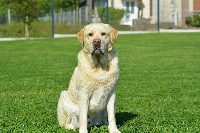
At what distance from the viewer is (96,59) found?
5.70 m

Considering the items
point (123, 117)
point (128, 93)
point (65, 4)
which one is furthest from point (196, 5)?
point (123, 117)

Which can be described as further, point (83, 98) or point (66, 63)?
point (66, 63)

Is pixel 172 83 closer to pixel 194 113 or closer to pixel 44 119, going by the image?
pixel 194 113

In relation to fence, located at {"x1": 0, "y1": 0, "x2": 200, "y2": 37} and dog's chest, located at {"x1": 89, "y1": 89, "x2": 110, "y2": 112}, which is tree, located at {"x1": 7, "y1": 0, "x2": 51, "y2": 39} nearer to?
fence, located at {"x1": 0, "y1": 0, "x2": 200, "y2": 37}

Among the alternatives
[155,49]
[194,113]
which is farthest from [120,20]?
[194,113]

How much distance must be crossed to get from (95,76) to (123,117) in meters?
1.49

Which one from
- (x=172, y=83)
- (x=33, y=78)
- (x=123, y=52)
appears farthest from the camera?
(x=123, y=52)

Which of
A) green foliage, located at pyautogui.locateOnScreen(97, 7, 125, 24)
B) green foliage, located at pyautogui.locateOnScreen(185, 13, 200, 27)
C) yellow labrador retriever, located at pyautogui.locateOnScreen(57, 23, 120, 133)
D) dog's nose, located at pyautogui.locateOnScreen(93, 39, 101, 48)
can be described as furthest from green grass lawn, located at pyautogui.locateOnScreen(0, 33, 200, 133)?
green foliage, located at pyautogui.locateOnScreen(185, 13, 200, 27)

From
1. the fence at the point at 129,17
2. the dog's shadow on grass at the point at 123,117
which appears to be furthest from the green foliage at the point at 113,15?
the dog's shadow on grass at the point at 123,117

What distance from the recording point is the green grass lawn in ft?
21.2

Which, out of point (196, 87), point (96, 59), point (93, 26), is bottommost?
point (196, 87)

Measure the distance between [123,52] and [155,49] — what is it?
209cm

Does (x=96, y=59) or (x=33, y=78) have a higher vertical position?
(x=96, y=59)

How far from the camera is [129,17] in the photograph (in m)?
45.4
